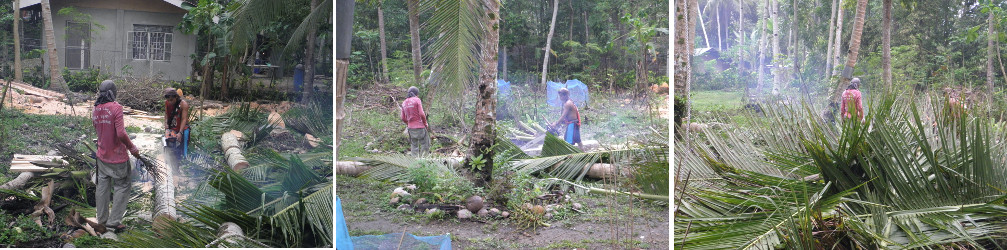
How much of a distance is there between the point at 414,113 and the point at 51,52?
215 cm

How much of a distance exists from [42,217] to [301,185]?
52.6 inches

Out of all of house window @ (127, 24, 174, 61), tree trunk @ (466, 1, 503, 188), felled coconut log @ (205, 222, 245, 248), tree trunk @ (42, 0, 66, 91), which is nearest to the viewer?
felled coconut log @ (205, 222, 245, 248)

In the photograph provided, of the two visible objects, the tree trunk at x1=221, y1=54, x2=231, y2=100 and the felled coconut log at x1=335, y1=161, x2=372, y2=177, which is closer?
the tree trunk at x1=221, y1=54, x2=231, y2=100

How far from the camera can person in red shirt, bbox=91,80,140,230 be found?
3.52 meters

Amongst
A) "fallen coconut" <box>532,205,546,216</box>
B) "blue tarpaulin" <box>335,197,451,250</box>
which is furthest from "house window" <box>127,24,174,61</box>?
"fallen coconut" <box>532,205,546,216</box>

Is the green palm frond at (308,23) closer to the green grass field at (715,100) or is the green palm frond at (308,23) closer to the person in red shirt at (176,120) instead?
the person in red shirt at (176,120)

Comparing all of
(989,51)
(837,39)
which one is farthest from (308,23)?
(989,51)

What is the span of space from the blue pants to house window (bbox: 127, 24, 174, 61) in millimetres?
2697

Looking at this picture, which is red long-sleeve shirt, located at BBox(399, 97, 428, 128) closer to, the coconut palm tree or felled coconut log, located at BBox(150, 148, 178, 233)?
felled coconut log, located at BBox(150, 148, 178, 233)

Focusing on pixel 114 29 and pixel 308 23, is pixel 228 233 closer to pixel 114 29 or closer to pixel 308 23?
pixel 114 29

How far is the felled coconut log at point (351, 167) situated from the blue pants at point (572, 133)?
1.47 meters

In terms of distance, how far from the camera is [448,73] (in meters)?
3.38

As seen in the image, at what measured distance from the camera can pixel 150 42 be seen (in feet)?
12.0

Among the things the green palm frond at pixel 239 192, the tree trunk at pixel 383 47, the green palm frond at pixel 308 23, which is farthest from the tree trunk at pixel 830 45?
the green palm frond at pixel 239 192
